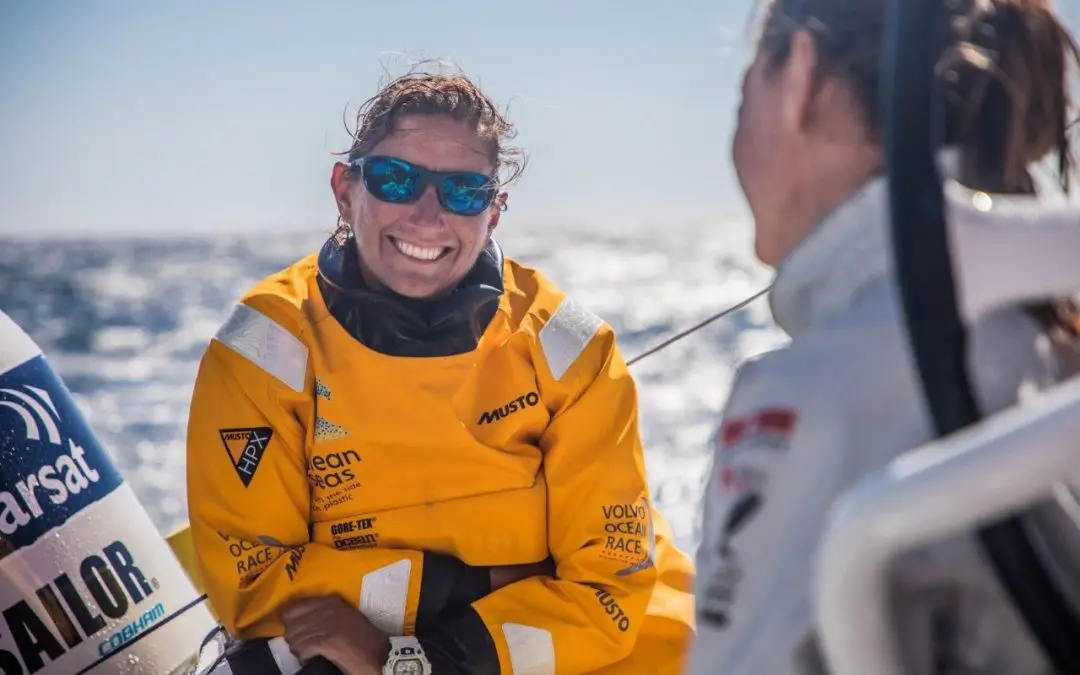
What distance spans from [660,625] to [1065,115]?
128 centimetres

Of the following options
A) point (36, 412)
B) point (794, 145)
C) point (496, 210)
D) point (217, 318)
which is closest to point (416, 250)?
point (496, 210)

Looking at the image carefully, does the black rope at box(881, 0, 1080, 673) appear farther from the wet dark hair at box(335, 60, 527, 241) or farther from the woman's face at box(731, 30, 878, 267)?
the wet dark hair at box(335, 60, 527, 241)

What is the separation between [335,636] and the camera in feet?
6.04

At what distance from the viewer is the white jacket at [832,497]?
2.72ft

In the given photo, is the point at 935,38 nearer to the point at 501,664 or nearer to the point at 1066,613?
the point at 1066,613

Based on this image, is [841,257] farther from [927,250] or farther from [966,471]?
[966,471]

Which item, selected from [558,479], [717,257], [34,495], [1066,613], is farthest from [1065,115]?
[717,257]

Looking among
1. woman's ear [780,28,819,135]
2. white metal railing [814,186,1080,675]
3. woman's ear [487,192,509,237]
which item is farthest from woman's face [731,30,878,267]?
woman's ear [487,192,509,237]

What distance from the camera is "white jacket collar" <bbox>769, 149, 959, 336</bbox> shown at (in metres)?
0.88

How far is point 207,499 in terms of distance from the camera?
1.91m

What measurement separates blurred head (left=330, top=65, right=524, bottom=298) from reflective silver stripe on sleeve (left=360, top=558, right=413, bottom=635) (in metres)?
0.45

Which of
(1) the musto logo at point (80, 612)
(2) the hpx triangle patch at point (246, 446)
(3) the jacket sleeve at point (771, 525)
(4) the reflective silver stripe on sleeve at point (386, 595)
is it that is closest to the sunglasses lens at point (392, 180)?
(2) the hpx triangle patch at point (246, 446)

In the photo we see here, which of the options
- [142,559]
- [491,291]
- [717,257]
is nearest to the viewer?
[491,291]

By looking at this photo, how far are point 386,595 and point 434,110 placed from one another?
30.7 inches
